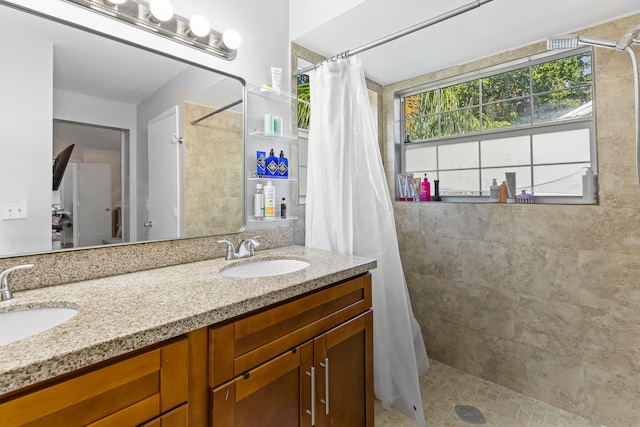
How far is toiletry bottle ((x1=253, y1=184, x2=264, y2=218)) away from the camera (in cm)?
173

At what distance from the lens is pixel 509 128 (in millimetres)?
2062

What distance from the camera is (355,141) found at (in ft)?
5.72

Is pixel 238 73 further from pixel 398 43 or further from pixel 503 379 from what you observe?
pixel 503 379

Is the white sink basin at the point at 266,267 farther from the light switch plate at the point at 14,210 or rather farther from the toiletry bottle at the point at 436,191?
the toiletry bottle at the point at 436,191

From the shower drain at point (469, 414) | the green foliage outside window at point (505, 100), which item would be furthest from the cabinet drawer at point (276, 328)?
the green foliage outside window at point (505, 100)

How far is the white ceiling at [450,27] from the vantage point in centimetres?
156

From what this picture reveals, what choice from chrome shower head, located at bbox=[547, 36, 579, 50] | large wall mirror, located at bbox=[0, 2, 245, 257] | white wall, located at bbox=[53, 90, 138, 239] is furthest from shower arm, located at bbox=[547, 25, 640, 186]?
white wall, located at bbox=[53, 90, 138, 239]

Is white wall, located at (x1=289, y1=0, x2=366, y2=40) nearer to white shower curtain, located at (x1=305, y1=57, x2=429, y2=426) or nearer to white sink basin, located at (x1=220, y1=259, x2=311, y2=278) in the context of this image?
white shower curtain, located at (x1=305, y1=57, x2=429, y2=426)

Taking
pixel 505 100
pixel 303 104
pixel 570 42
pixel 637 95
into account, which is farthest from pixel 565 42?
pixel 303 104

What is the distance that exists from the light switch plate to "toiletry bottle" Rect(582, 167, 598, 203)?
258 cm

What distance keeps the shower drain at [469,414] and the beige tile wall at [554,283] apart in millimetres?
359

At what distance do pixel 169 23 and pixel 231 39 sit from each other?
29 centimetres

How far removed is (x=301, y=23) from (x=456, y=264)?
186 cm

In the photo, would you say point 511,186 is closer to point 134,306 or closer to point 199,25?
point 199,25
